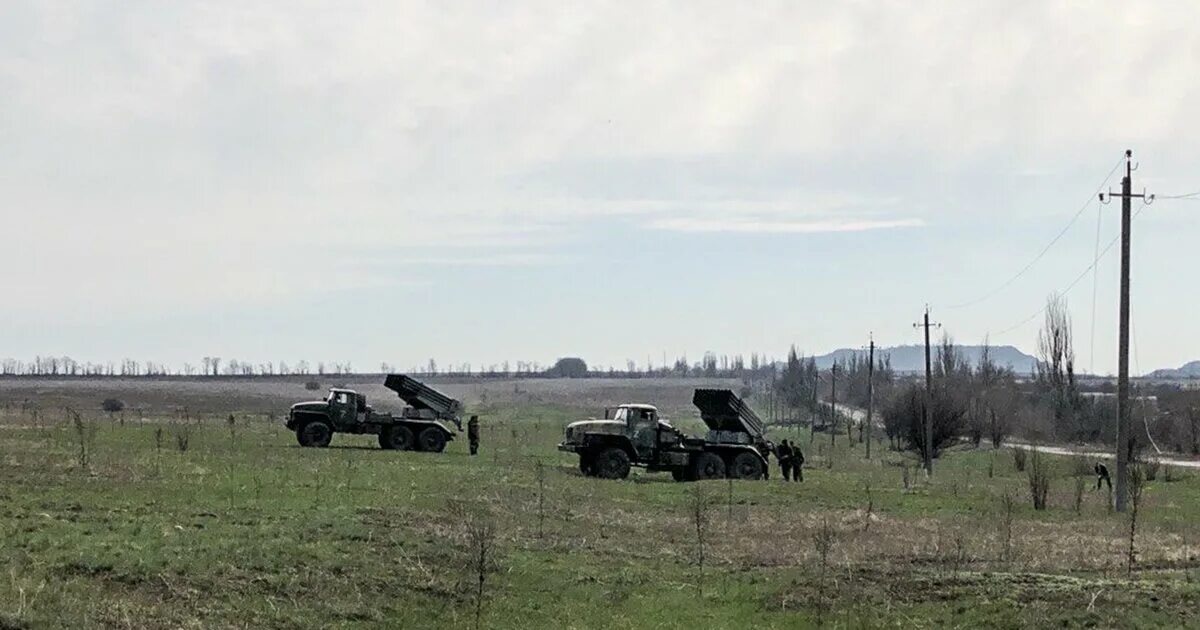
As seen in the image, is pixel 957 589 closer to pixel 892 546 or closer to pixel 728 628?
pixel 728 628

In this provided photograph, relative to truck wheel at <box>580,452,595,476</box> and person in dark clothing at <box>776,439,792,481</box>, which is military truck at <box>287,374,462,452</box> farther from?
person in dark clothing at <box>776,439,792,481</box>

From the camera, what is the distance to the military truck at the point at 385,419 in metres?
39.2

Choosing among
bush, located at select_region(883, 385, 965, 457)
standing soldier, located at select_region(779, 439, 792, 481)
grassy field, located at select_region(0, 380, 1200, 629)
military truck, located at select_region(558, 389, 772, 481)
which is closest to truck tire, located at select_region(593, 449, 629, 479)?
military truck, located at select_region(558, 389, 772, 481)

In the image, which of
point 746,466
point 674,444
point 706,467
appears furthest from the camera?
point 746,466

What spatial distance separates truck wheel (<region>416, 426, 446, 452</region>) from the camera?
4091 cm

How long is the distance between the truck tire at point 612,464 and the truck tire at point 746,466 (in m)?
3.81

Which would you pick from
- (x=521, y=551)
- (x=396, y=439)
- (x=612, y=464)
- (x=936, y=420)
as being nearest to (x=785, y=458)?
(x=612, y=464)

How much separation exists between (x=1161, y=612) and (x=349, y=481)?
16147mm

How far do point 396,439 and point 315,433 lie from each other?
9.61 feet

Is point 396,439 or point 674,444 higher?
point 674,444

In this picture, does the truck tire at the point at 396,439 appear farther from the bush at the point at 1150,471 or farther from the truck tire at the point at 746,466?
the bush at the point at 1150,471

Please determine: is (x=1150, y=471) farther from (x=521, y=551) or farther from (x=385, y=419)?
(x=521, y=551)

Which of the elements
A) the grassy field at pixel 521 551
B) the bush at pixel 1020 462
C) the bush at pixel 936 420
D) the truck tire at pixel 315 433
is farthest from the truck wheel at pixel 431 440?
the bush at pixel 936 420

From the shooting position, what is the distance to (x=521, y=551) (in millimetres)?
18297
